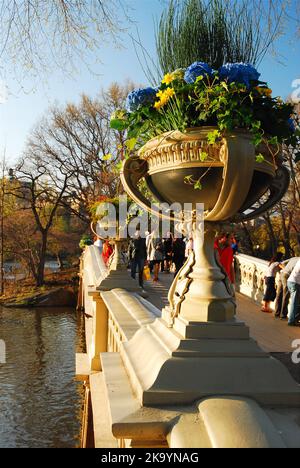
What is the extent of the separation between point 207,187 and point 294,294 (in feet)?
24.6

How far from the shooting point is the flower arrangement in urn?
2.34 metres

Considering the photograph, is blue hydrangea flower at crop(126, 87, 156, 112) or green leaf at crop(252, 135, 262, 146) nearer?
green leaf at crop(252, 135, 262, 146)

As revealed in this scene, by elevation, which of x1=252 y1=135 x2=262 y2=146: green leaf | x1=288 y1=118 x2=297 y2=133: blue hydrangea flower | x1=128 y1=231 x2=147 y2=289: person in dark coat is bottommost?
x1=128 y1=231 x2=147 y2=289: person in dark coat

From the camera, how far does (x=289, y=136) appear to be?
8.13 ft

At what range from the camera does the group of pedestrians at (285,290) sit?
932 centimetres

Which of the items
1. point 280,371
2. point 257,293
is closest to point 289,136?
point 280,371

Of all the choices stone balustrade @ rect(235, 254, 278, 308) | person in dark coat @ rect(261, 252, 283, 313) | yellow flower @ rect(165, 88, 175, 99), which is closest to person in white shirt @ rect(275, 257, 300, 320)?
person in dark coat @ rect(261, 252, 283, 313)

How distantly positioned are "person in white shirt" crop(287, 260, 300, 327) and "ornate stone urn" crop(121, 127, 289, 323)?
6.85m

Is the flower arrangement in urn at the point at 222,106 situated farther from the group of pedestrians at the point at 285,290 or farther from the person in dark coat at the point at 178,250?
the person in dark coat at the point at 178,250

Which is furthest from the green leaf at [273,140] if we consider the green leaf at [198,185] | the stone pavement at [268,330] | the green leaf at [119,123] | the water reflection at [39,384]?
the water reflection at [39,384]

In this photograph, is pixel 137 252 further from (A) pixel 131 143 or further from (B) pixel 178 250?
(A) pixel 131 143

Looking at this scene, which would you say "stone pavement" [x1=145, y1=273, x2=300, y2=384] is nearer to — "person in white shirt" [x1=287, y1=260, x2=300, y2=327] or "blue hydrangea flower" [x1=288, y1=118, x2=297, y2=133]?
"person in white shirt" [x1=287, y1=260, x2=300, y2=327]

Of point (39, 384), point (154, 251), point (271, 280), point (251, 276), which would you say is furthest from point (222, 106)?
point (39, 384)

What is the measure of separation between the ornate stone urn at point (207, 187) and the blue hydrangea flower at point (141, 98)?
21 centimetres
